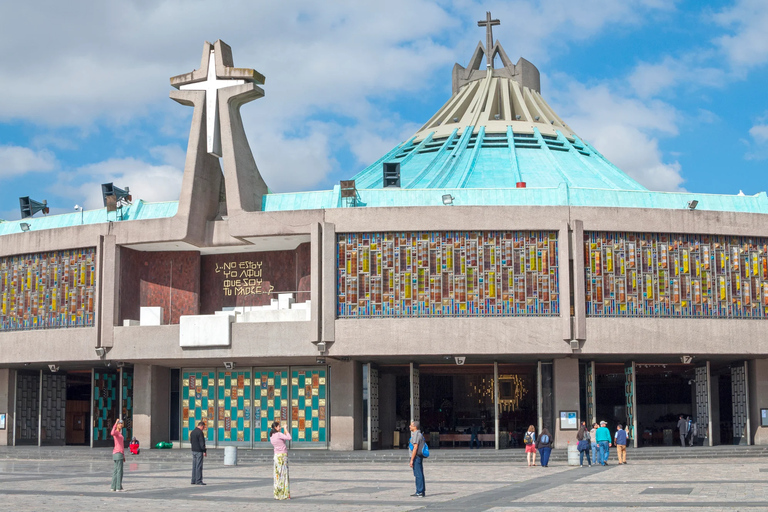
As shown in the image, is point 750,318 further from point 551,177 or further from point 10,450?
point 10,450

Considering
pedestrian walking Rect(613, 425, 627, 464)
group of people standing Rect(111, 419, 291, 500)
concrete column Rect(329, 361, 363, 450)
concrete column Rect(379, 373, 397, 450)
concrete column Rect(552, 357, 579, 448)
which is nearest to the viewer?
group of people standing Rect(111, 419, 291, 500)

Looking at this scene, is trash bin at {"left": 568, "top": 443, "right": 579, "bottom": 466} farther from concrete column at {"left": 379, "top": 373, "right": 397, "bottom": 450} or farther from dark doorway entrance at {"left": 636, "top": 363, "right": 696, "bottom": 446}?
dark doorway entrance at {"left": 636, "top": 363, "right": 696, "bottom": 446}

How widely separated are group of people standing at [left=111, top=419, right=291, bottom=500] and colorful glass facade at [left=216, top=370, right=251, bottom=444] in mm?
16761

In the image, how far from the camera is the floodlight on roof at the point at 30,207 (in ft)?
144

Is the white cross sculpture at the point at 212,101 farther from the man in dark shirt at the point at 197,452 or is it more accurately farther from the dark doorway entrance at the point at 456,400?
the man in dark shirt at the point at 197,452

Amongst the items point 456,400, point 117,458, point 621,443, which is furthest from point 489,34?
point 117,458

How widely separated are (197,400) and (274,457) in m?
22.3

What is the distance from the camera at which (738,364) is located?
131 feet

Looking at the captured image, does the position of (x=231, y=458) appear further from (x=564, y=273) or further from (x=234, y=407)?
(x=564, y=273)

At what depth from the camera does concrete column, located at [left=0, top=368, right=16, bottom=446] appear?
42.3 meters

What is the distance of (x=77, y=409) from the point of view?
49.1 m

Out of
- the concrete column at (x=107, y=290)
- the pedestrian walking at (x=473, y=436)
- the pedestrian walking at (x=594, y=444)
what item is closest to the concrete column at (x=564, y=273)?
the pedestrian walking at (x=594, y=444)

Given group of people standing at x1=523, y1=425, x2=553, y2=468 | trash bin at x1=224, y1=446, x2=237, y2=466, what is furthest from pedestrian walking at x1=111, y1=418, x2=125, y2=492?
group of people standing at x1=523, y1=425, x2=553, y2=468

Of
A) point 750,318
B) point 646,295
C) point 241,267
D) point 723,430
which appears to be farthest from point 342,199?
point 723,430
